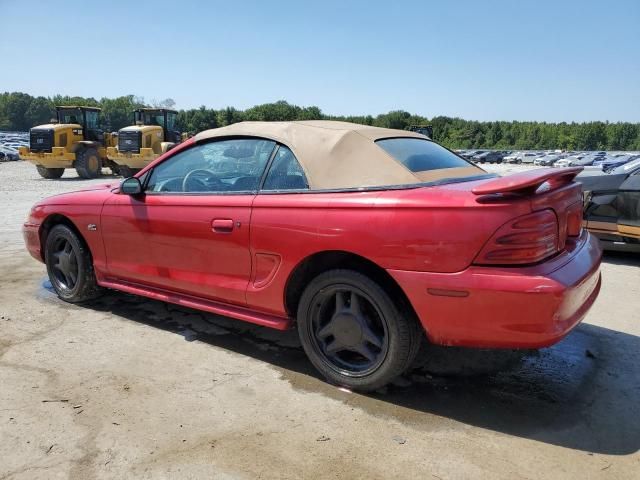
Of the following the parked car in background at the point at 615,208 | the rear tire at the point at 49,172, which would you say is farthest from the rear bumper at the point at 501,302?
the rear tire at the point at 49,172

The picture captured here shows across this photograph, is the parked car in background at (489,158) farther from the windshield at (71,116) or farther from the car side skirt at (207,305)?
the car side skirt at (207,305)

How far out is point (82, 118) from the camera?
68.1 feet

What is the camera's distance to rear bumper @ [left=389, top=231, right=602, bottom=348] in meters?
2.32

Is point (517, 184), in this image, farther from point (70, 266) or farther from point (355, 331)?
point (70, 266)

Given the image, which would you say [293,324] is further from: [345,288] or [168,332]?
[168,332]

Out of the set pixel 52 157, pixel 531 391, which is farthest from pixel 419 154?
pixel 52 157

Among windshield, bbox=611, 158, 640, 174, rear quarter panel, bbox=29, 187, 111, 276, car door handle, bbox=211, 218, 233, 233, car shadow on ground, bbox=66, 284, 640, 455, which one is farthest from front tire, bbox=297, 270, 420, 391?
windshield, bbox=611, 158, 640, 174

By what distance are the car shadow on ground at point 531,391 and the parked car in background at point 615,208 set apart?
2.52 metres

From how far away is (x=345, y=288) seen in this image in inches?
110

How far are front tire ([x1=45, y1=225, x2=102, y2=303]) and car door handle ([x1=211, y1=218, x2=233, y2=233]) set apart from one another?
5.28 feet

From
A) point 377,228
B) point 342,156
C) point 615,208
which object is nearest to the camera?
point 377,228

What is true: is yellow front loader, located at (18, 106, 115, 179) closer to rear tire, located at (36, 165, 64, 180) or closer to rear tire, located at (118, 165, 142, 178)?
rear tire, located at (36, 165, 64, 180)

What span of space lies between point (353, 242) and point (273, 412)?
997mm

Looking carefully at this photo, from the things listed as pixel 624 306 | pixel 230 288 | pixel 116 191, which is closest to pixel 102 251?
pixel 116 191
